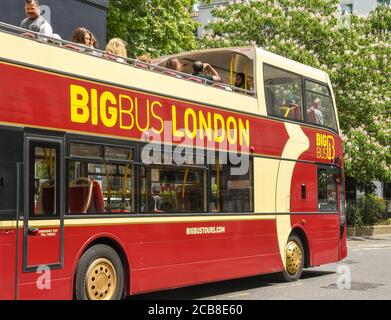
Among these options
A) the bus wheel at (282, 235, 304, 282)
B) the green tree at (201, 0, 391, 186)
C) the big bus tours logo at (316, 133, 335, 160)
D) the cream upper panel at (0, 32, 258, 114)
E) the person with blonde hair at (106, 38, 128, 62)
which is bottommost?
the bus wheel at (282, 235, 304, 282)

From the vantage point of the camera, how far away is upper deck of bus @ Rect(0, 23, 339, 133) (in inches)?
313

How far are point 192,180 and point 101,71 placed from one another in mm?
2375

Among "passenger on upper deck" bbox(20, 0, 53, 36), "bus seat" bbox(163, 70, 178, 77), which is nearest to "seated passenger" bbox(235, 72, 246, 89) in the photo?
"bus seat" bbox(163, 70, 178, 77)

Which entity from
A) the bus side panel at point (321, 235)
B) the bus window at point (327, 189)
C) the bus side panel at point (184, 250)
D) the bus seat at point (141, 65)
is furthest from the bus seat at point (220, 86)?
the bus window at point (327, 189)

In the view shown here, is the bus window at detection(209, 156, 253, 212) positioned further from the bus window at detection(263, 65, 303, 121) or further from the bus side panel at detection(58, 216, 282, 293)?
the bus window at detection(263, 65, 303, 121)

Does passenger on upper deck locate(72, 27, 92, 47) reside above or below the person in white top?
above

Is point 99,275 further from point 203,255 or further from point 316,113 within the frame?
point 316,113

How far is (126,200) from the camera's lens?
926 centimetres

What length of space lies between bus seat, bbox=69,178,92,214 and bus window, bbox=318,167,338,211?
6.86 meters

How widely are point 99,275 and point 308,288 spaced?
4.80 metres

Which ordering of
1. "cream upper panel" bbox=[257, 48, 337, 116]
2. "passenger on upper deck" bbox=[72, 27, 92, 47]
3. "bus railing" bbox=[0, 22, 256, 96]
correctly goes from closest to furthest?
"bus railing" bbox=[0, 22, 256, 96], "passenger on upper deck" bbox=[72, 27, 92, 47], "cream upper panel" bbox=[257, 48, 337, 116]

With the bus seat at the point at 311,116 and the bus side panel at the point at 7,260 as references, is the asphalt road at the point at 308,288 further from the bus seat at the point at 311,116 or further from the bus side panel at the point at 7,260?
the bus side panel at the point at 7,260

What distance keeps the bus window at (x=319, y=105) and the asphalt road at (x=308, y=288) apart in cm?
314
